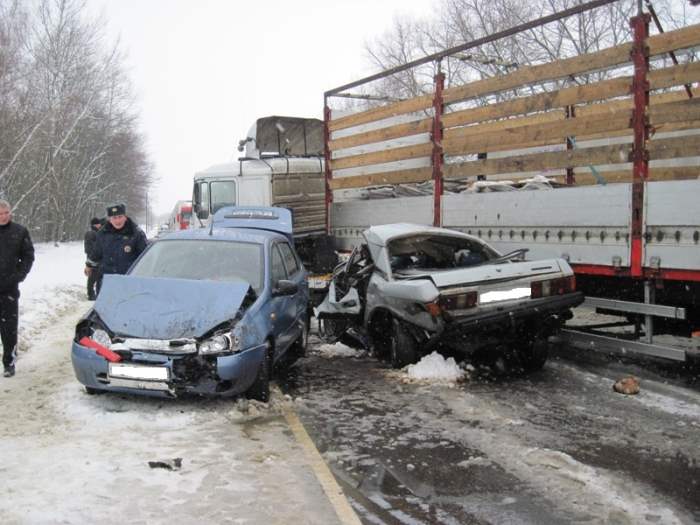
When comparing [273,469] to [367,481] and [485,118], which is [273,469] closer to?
[367,481]

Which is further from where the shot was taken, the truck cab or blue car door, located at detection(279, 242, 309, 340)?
the truck cab

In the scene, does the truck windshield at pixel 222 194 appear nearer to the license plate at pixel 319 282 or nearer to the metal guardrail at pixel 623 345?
the license plate at pixel 319 282

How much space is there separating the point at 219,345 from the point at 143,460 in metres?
1.21

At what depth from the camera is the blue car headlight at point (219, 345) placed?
499 cm

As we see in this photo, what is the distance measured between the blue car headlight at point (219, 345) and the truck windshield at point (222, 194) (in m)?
7.79

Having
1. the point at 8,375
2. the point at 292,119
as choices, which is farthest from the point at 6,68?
the point at 8,375

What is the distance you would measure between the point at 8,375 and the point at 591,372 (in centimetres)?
591

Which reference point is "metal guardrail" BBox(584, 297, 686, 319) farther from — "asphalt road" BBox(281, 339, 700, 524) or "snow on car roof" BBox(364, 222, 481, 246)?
"snow on car roof" BBox(364, 222, 481, 246)

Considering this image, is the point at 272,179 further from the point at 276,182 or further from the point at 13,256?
the point at 13,256

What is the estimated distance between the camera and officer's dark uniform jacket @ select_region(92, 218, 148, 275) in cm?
746

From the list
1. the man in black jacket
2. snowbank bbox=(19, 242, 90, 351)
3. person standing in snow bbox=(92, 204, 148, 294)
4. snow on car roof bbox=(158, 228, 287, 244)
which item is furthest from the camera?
snowbank bbox=(19, 242, 90, 351)

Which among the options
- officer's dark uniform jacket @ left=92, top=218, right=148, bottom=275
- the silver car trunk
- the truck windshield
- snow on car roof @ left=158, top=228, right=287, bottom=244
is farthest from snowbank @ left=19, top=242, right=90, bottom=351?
the silver car trunk

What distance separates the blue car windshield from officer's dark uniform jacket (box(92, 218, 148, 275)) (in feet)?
3.39

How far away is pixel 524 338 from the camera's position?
652cm
